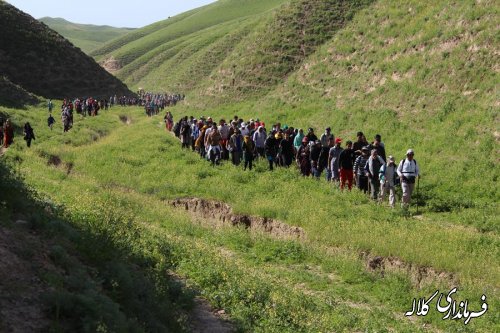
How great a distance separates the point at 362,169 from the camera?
56.0ft

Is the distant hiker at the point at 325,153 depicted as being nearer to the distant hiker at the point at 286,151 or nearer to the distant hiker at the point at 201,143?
the distant hiker at the point at 286,151

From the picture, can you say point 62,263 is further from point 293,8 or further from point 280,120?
point 293,8

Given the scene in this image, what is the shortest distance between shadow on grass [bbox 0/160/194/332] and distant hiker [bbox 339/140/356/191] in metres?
7.81

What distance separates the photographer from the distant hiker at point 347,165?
56.5 feet

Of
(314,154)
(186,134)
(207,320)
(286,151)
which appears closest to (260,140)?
(286,151)

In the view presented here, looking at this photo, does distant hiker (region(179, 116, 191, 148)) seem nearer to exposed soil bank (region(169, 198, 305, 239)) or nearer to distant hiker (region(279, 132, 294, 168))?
distant hiker (region(279, 132, 294, 168))

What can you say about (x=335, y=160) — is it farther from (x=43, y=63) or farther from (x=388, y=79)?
(x=43, y=63)

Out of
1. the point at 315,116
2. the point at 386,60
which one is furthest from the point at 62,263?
the point at 386,60

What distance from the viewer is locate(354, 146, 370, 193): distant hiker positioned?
17.0m

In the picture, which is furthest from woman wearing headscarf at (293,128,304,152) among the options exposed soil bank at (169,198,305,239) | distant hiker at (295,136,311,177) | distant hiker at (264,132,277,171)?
exposed soil bank at (169,198,305,239)

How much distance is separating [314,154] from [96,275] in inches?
474

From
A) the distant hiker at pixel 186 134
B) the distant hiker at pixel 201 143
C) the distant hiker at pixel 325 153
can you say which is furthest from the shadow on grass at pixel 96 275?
the distant hiker at pixel 186 134

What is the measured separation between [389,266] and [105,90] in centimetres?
6524

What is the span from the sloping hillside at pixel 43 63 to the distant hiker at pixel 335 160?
54.1 metres
